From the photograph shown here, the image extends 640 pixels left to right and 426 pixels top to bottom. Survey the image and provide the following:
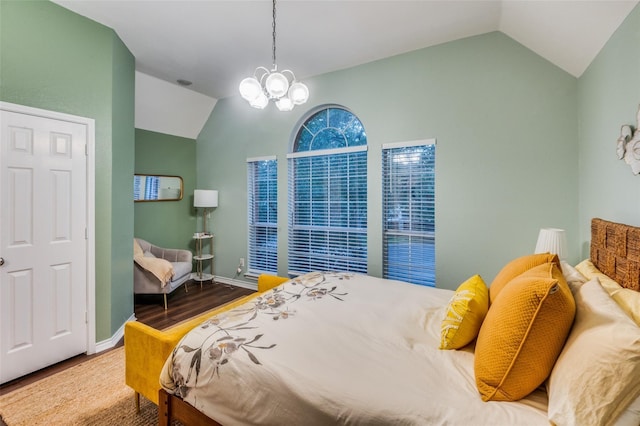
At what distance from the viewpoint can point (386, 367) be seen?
1.29m

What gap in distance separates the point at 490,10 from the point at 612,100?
4.15 ft

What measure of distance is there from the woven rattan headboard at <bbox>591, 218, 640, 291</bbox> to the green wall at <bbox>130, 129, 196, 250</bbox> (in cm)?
507

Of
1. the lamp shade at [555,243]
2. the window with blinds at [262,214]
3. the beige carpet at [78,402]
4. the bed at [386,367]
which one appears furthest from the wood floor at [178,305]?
the lamp shade at [555,243]

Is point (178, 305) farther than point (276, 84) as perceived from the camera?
Yes

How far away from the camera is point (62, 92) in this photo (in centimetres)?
249

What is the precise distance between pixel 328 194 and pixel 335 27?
1.90m

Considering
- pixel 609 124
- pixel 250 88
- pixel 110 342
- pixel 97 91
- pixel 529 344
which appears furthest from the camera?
pixel 110 342

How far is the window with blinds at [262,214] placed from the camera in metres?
4.40

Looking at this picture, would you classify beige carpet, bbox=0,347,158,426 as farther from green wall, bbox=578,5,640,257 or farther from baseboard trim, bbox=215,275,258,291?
green wall, bbox=578,5,640,257

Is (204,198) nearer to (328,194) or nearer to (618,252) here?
(328,194)

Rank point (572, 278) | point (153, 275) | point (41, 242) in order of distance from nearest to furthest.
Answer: point (572, 278) → point (41, 242) → point (153, 275)

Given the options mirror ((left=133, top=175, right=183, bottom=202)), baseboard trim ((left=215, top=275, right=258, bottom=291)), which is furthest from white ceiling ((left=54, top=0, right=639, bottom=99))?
baseboard trim ((left=215, top=275, right=258, bottom=291))

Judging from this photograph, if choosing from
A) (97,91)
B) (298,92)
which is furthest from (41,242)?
(298,92)

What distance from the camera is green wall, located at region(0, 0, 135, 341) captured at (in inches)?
89.1
